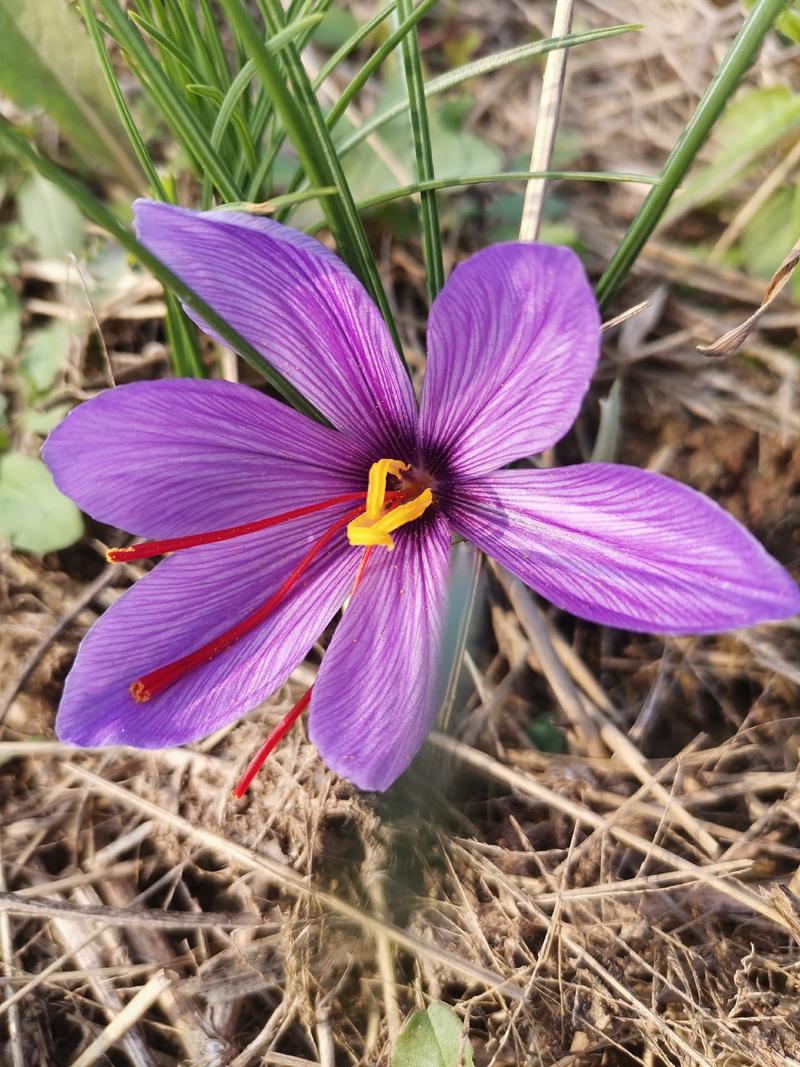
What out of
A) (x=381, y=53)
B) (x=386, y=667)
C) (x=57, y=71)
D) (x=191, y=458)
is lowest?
(x=386, y=667)

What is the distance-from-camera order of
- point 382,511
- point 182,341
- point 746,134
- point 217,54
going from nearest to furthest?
point 382,511 → point 217,54 → point 182,341 → point 746,134

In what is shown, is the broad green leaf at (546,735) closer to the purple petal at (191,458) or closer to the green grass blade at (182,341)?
the purple petal at (191,458)

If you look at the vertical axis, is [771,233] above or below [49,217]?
below

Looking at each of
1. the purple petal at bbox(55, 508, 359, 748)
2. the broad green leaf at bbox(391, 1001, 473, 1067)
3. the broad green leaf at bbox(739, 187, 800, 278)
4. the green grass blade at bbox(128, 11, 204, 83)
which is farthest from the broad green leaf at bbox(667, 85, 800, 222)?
the broad green leaf at bbox(391, 1001, 473, 1067)

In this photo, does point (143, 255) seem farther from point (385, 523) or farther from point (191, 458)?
point (385, 523)

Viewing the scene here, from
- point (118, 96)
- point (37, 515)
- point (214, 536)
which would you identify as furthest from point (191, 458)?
point (37, 515)

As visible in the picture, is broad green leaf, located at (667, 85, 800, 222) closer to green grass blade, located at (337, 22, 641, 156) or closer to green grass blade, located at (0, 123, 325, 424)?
green grass blade, located at (337, 22, 641, 156)
